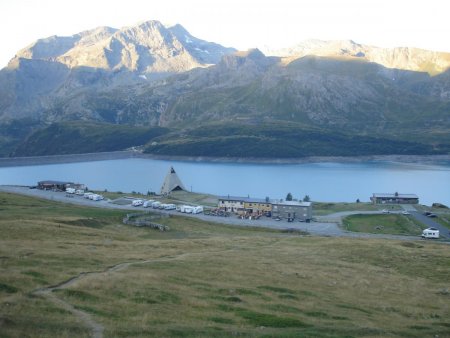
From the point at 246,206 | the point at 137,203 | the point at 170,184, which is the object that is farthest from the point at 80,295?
the point at 170,184

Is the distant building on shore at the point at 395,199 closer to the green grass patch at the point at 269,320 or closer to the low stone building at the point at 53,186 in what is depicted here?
the low stone building at the point at 53,186

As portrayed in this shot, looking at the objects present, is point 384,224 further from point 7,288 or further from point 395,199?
point 7,288

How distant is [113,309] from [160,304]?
304 centimetres

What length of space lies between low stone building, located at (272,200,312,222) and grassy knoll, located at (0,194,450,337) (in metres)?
29.8

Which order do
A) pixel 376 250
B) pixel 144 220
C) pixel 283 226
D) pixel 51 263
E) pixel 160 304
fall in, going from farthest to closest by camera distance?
pixel 283 226 → pixel 144 220 → pixel 376 250 → pixel 51 263 → pixel 160 304

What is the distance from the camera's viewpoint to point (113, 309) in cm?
2620

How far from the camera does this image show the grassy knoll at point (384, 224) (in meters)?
87.8

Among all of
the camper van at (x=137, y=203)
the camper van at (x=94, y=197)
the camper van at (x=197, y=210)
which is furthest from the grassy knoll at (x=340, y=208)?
the camper van at (x=94, y=197)

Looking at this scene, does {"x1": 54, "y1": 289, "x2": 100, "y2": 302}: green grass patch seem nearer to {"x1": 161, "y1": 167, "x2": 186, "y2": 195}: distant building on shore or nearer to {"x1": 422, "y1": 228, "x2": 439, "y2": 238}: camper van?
{"x1": 422, "y1": 228, "x2": 439, "y2": 238}: camper van

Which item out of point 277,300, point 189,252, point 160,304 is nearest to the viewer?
point 160,304

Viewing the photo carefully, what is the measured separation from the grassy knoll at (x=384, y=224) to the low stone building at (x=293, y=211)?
22.7ft

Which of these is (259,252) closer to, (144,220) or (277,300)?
(277,300)

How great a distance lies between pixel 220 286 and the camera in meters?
35.1

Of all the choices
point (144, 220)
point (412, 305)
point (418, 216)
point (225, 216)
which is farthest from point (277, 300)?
point (418, 216)
